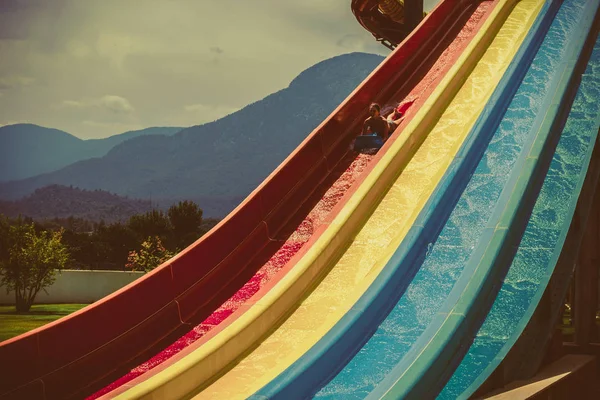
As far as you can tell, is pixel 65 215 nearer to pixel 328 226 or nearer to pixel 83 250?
pixel 83 250

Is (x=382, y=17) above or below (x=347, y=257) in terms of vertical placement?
above

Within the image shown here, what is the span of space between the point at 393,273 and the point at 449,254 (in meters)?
0.53

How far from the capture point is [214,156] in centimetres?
13750

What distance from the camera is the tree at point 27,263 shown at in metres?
19.4

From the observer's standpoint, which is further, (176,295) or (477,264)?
(176,295)

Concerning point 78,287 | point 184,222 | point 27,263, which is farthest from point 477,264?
point 184,222

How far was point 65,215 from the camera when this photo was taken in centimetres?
9462

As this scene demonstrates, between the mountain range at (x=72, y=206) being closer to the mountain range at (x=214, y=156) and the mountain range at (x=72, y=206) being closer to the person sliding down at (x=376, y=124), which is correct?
the mountain range at (x=214, y=156)

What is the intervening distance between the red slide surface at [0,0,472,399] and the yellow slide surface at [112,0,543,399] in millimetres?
990

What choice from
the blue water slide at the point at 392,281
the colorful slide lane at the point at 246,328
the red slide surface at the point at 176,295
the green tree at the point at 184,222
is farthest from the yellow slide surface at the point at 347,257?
the green tree at the point at 184,222

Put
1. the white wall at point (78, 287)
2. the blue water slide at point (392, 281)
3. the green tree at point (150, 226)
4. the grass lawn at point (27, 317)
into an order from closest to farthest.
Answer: the blue water slide at point (392, 281)
the grass lawn at point (27, 317)
the white wall at point (78, 287)
the green tree at point (150, 226)

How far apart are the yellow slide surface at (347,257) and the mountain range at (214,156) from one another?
106 m

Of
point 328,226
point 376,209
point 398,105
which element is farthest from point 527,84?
point 328,226

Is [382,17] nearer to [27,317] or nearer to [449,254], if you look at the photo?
[27,317]
